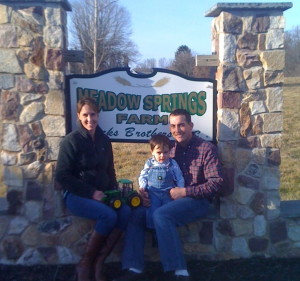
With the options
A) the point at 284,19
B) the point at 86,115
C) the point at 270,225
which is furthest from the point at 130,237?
the point at 284,19

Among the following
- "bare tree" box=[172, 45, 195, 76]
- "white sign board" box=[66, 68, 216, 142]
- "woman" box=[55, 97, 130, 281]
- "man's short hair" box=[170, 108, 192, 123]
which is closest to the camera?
"woman" box=[55, 97, 130, 281]

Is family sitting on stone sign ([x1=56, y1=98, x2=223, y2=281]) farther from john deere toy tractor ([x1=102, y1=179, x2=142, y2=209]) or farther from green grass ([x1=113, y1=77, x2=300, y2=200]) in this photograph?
green grass ([x1=113, y1=77, x2=300, y2=200])

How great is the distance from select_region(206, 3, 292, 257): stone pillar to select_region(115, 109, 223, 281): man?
0.93ft

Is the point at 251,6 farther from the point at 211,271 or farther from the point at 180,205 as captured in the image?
the point at 211,271

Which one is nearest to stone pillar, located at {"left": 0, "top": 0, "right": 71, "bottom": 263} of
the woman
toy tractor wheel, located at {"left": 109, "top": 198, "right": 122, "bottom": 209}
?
the woman

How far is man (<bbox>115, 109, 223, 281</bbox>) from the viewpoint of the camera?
332 centimetres

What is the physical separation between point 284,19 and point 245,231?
1873mm

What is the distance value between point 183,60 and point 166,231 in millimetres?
16215

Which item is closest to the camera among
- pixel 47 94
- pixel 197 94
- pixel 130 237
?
pixel 130 237

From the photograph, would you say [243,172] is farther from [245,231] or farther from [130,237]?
[130,237]

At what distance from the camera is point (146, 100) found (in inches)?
156

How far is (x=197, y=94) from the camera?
13.0ft

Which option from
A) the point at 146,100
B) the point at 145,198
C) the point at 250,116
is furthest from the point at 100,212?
the point at 250,116

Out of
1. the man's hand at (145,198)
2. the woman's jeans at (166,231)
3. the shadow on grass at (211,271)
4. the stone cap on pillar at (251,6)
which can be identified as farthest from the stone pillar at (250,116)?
the man's hand at (145,198)
